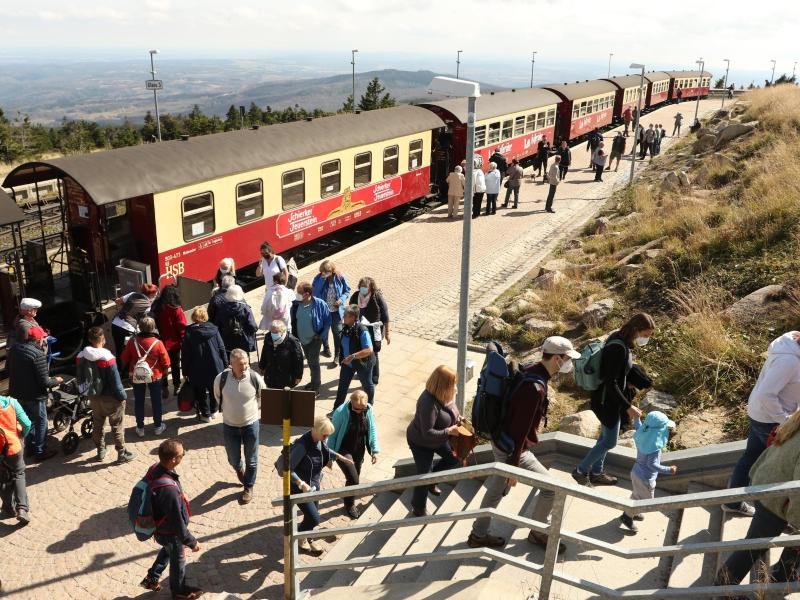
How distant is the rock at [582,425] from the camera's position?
313 inches

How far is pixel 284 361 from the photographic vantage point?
854 centimetres

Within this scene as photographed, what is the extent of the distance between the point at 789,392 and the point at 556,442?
244 cm

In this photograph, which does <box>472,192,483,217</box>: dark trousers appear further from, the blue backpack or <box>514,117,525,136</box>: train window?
the blue backpack

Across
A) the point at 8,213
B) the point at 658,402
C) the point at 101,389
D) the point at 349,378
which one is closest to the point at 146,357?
the point at 101,389

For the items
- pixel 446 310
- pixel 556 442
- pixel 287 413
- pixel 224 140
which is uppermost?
pixel 224 140

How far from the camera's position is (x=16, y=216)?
1002 cm

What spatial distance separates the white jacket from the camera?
519 cm

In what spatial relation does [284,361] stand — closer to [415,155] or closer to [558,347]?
[558,347]

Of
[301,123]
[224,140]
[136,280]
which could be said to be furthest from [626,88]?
[136,280]

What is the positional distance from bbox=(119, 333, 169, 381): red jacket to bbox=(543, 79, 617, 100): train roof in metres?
27.4

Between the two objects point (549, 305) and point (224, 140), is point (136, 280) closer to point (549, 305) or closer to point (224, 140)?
point (224, 140)

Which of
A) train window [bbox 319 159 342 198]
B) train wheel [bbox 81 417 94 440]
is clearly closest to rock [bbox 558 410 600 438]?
train wheel [bbox 81 417 94 440]

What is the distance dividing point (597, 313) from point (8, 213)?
9.60 metres

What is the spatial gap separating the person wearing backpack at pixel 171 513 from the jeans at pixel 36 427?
3.15 metres
